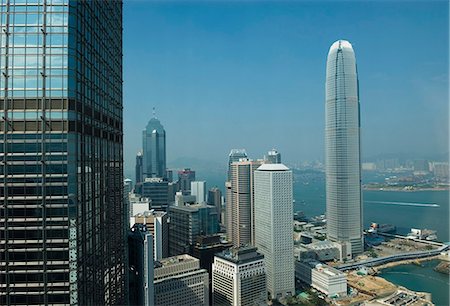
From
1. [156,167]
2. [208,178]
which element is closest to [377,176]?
[208,178]

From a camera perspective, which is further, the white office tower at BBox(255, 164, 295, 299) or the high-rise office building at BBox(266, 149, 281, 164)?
the high-rise office building at BBox(266, 149, 281, 164)

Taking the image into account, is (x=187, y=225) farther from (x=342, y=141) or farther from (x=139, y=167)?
(x=139, y=167)

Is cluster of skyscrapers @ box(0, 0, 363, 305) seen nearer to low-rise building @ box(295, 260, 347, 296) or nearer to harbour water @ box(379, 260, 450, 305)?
harbour water @ box(379, 260, 450, 305)

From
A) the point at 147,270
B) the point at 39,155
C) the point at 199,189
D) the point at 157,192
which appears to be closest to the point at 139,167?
the point at 199,189

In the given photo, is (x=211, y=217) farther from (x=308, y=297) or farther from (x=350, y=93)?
(x=350, y=93)

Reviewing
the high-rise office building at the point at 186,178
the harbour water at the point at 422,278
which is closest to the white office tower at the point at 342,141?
the harbour water at the point at 422,278

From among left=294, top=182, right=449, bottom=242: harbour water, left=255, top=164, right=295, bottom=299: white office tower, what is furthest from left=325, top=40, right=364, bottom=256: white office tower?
left=255, top=164, right=295, bottom=299: white office tower
